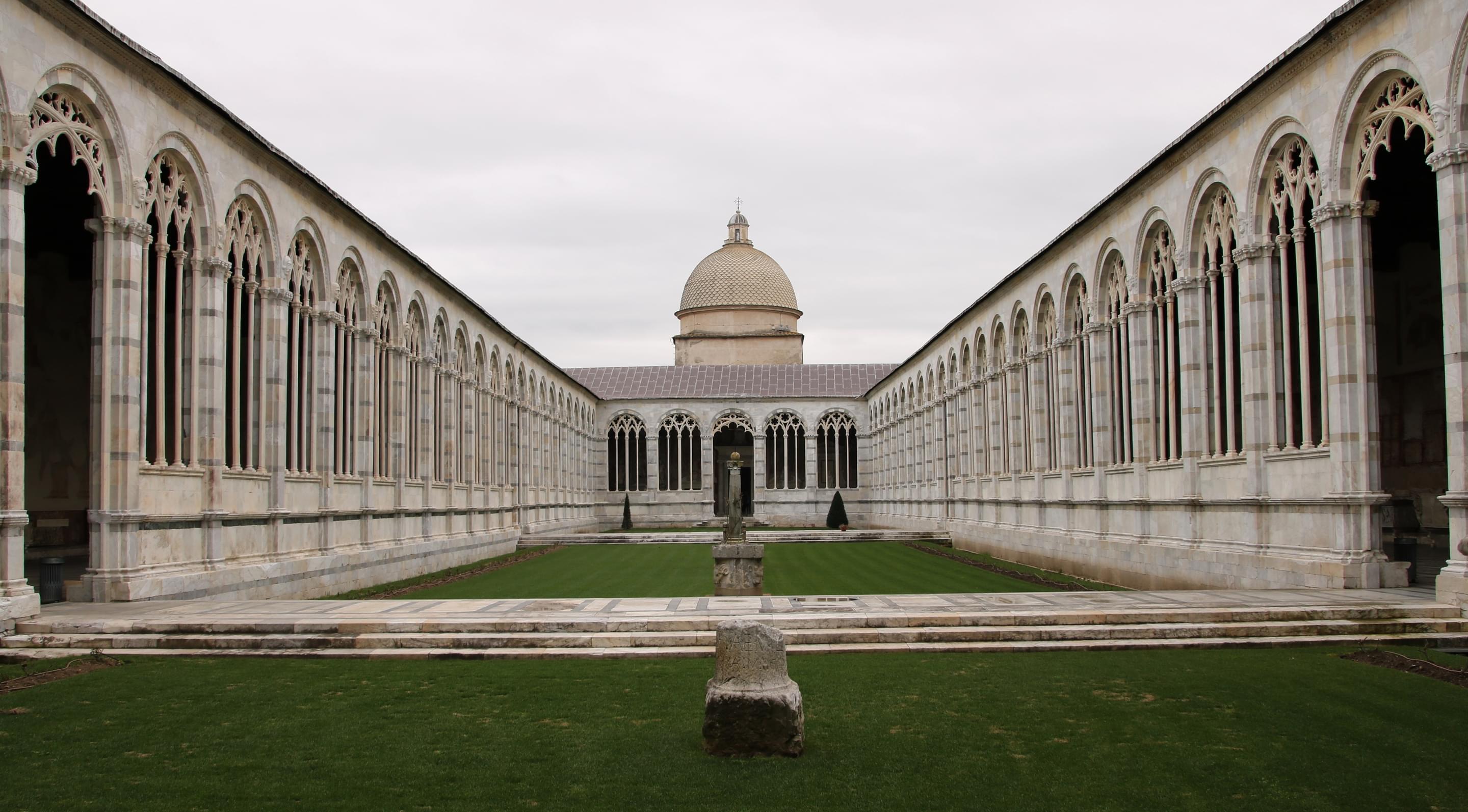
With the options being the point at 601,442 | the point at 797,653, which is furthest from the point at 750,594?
the point at 601,442

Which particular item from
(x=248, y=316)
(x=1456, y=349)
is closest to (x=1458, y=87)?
(x=1456, y=349)

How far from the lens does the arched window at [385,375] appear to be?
25.1 m

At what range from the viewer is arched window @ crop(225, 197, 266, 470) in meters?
18.3

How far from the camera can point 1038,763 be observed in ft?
25.3

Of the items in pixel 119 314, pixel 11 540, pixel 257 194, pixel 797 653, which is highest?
pixel 257 194

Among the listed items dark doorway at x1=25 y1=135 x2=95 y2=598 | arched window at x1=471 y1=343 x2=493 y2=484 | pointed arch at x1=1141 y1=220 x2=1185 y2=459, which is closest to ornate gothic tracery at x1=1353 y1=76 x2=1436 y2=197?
pointed arch at x1=1141 y1=220 x2=1185 y2=459

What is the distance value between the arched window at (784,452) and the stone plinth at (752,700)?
4899 cm

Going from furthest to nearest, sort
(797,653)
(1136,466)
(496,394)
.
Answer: (496,394)
(1136,466)
(797,653)

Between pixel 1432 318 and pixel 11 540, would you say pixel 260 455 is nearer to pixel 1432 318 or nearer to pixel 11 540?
pixel 11 540

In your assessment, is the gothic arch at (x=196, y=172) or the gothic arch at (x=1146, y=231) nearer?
the gothic arch at (x=196, y=172)

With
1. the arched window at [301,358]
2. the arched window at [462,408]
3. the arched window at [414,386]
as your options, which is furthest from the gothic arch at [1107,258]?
the arched window at [462,408]

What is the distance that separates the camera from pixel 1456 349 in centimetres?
1296

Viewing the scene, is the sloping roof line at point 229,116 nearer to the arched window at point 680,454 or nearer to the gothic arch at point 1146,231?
the gothic arch at point 1146,231

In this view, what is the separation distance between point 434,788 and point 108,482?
9.91 metres
